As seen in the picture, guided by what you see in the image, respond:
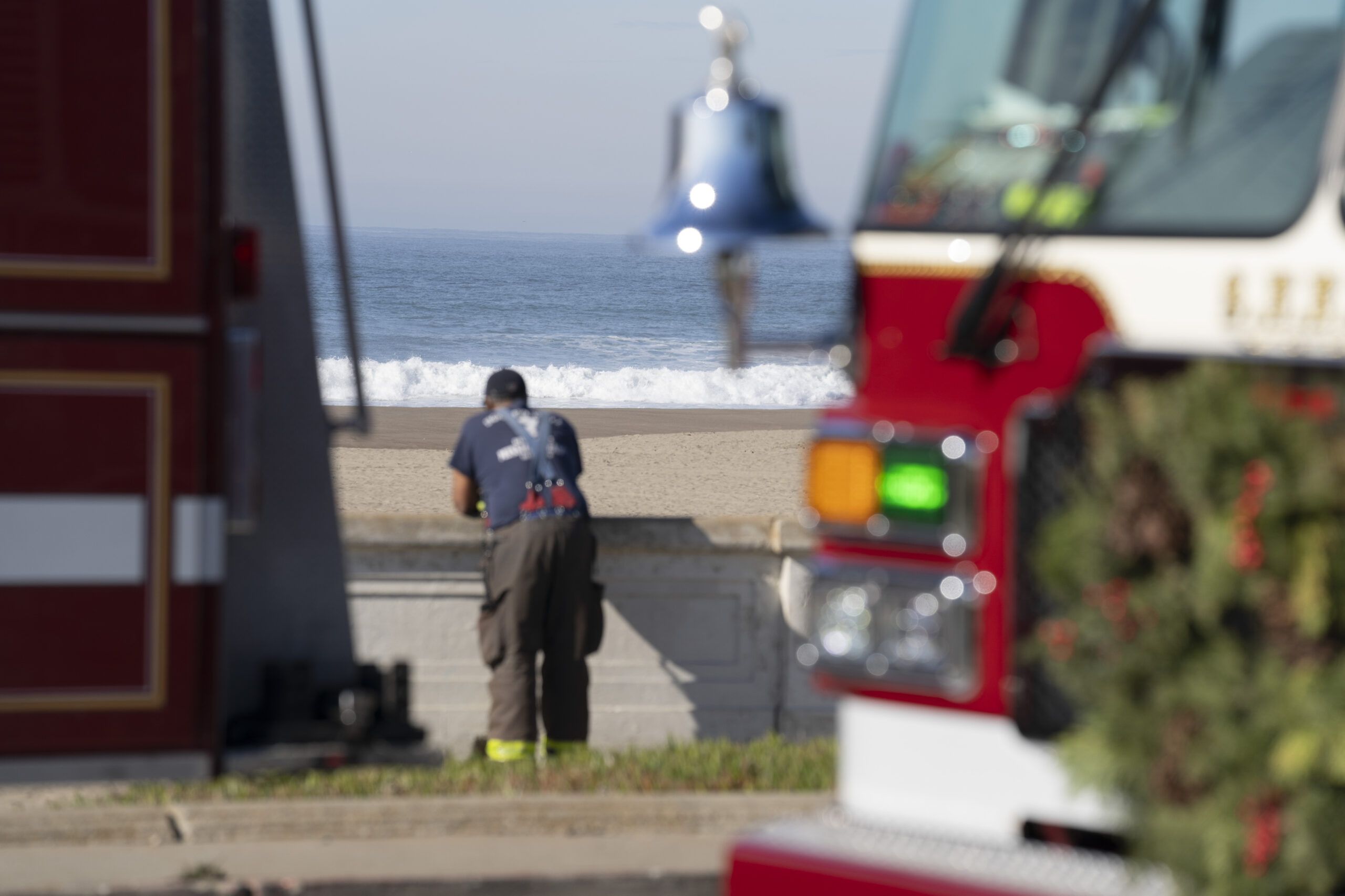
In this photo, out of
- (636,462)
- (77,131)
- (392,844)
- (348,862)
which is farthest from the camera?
(636,462)

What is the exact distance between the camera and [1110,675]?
112 inches

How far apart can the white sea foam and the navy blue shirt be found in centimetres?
2509

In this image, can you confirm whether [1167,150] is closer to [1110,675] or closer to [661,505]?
[1110,675]

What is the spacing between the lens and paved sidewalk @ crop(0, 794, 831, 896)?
5.33 metres

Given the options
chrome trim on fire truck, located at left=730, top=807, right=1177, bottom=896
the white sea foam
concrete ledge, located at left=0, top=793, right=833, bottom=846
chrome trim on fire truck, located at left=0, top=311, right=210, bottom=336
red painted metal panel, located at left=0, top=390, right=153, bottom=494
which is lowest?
concrete ledge, located at left=0, top=793, right=833, bottom=846

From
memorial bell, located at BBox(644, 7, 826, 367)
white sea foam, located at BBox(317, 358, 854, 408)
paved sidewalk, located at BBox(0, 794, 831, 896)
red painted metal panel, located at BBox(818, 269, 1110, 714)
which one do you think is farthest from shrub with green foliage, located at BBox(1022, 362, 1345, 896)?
white sea foam, located at BBox(317, 358, 854, 408)

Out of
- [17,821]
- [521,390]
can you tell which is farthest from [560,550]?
[17,821]

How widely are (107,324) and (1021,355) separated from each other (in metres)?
2.70

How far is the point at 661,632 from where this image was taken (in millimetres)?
7676

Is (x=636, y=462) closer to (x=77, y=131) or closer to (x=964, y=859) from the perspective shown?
(x=77, y=131)

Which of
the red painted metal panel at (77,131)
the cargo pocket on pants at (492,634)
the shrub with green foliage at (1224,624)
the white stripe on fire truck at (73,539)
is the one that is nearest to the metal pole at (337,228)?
the red painted metal panel at (77,131)

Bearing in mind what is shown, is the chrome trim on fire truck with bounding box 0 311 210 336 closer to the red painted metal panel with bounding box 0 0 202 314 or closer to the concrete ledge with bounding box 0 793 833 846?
the red painted metal panel with bounding box 0 0 202 314

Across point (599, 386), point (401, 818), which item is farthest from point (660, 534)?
point (599, 386)

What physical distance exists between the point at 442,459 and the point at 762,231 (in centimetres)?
1904
